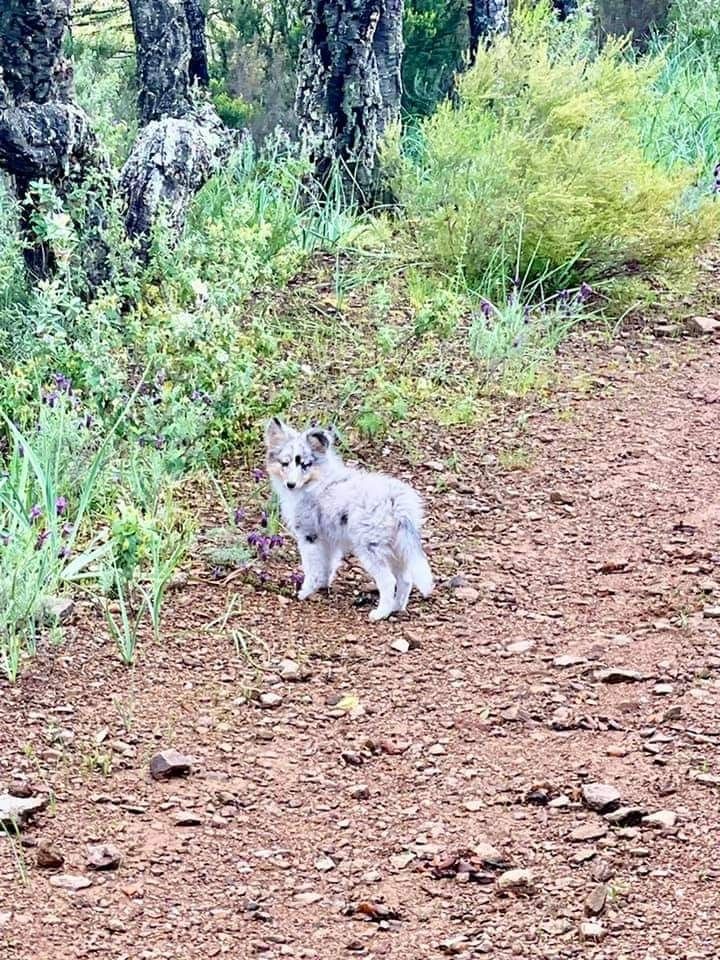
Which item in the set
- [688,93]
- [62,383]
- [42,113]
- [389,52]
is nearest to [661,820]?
[62,383]

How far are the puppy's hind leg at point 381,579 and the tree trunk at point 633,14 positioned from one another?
1115 cm

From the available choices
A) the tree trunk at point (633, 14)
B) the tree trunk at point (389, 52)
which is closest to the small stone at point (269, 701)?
the tree trunk at point (389, 52)

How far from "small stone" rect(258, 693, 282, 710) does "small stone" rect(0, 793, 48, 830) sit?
0.78m

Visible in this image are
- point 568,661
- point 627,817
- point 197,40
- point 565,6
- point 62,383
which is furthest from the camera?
point 197,40

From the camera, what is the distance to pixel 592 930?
9.51ft

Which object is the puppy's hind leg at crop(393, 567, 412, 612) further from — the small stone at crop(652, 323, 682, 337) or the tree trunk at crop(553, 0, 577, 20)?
the tree trunk at crop(553, 0, 577, 20)

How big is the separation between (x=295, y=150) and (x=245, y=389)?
3527mm

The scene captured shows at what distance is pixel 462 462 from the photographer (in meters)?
5.84

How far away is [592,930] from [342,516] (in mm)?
2055

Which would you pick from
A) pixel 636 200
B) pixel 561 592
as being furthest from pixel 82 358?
pixel 636 200

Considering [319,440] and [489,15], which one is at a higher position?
A: [489,15]

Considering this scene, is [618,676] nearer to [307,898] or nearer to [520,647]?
[520,647]

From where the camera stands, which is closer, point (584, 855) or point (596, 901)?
point (596, 901)

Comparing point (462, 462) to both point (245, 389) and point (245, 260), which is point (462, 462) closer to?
point (245, 389)
